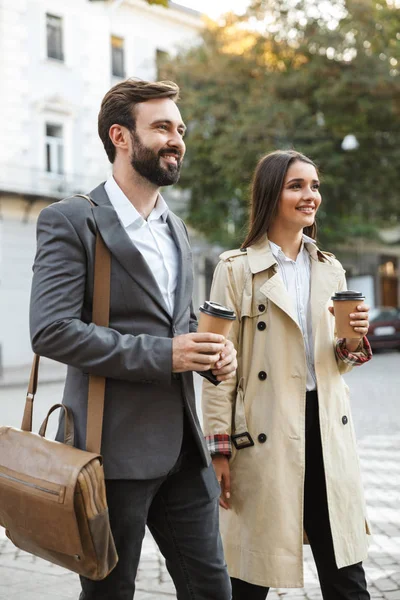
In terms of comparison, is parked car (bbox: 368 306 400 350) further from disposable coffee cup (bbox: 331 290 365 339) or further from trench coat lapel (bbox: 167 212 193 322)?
trench coat lapel (bbox: 167 212 193 322)

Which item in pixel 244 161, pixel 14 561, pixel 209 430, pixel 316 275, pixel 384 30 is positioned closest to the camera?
pixel 209 430

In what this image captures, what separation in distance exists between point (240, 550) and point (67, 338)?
1406 mm

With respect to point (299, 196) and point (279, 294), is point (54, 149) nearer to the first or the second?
point (299, 196)

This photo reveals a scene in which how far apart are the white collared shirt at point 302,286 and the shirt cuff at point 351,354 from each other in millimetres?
111

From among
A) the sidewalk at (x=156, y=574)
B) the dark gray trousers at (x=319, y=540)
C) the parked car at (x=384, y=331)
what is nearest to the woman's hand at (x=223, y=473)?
the dark gray trousers at (x=319, y=540)

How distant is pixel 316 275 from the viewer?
333 cm

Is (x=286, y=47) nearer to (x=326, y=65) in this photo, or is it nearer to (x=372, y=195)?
(x=326, y=65)

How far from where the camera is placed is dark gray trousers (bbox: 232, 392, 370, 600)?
3154 millimetres

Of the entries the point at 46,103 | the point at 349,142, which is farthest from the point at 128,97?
the point at 46,103

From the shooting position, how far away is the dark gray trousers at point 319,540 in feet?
10.3

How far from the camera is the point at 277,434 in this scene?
123 inches

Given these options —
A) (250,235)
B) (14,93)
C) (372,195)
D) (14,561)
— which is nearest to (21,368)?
(14,93)

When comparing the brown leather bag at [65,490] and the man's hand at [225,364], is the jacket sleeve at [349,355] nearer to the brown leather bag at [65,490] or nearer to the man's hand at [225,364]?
the man's hand at [225,364]

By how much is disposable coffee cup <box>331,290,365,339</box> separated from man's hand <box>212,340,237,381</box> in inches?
26.8
